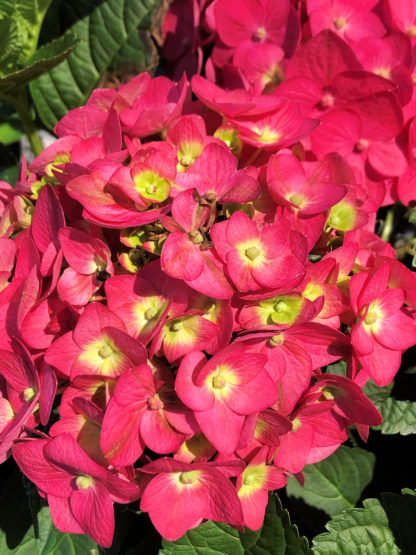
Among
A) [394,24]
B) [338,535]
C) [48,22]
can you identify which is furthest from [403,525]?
[48,22]

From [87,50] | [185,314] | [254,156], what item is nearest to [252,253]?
[185,314]

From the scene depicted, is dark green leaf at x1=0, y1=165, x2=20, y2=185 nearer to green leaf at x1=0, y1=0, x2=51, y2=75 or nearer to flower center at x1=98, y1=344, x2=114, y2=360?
green leaf at x1=0, y1=0, x2=51, y2=75

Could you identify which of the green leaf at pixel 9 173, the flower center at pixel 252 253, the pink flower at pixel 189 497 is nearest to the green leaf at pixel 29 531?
the pink flower at pixel 189 497

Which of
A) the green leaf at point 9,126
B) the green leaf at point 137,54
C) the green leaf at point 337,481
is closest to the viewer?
the green leaf at point 337,481

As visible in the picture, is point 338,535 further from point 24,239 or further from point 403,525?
point 24,239

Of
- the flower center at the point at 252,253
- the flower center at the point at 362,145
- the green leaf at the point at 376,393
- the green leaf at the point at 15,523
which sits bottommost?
the green leaf at the point at 15,523

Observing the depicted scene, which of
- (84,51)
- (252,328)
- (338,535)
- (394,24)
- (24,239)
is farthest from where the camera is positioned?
(84,51)

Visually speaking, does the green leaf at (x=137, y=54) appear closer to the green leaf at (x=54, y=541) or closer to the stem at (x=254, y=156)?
the stem at (x=254, y=156)
